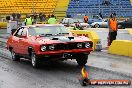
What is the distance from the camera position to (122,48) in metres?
17.1

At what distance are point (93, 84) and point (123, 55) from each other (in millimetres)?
7895

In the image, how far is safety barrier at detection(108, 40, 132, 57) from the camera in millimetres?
16641

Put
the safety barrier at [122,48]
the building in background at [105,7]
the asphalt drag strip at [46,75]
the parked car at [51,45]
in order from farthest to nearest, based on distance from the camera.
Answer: the building in background at [105,7]
the safety barrier at [122,48]
the parked car at [51,45]
the asphalt drag strip at [46,75]

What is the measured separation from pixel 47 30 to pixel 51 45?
158 cm

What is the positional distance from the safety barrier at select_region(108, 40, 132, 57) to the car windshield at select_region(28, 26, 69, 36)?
12.2ft

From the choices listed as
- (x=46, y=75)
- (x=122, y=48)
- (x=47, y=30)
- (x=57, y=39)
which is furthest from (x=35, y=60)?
(x=122, y=48)

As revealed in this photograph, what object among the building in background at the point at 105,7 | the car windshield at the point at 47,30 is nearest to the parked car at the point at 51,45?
the car windshield at the point at 47,30

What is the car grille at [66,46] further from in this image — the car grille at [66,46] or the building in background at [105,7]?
the building in background at [105,7]

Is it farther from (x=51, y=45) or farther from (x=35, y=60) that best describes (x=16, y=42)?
(x=51, y=45)

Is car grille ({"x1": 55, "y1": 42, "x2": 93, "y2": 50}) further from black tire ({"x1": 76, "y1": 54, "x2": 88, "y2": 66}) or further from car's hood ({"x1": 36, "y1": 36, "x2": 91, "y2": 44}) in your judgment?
black tire ({"x1": 76, "y1": 54, "x2": 88, "y2": 66})

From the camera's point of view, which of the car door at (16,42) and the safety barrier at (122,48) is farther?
the safety barrier at (122,48)

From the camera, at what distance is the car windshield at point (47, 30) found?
1373cm

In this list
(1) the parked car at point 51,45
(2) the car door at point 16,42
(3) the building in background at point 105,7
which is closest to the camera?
(1) the parked car at point 51,45

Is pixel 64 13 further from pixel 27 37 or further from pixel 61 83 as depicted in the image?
pixel 61 83
